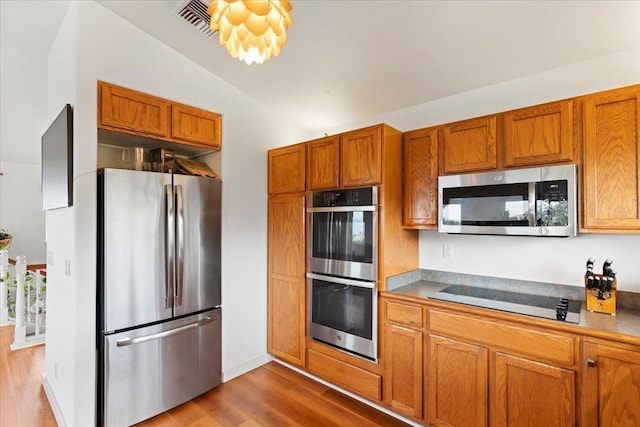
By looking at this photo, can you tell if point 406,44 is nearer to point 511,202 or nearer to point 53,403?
point 511,202

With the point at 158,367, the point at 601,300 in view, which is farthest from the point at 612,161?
Result: the point at 158,367

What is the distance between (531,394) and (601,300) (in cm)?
70

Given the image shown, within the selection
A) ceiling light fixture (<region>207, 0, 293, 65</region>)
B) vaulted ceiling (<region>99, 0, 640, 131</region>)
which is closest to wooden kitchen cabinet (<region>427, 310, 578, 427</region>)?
vaulted ceiling (<region>99, 0, 640, 131</region>)

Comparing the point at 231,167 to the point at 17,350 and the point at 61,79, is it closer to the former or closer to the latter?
the point at 61,79

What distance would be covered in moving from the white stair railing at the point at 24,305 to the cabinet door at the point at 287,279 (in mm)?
2940

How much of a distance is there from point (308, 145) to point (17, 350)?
13.2ft

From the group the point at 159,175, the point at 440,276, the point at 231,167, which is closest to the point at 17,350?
the point at 159,175

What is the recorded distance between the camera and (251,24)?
1.19 metres

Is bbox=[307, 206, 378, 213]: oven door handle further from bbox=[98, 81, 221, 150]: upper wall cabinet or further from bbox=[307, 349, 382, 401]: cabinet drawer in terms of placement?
bbox=[307, 349, 382, 401]: cabinet drawer

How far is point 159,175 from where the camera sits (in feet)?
7.75

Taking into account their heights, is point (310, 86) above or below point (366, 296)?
above

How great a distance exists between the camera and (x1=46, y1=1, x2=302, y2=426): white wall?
206cm

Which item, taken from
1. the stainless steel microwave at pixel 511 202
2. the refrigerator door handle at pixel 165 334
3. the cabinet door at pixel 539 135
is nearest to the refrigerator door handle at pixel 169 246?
the refrigerator door handle at pixel 165 334

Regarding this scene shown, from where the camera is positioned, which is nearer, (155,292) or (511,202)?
(511,202)
